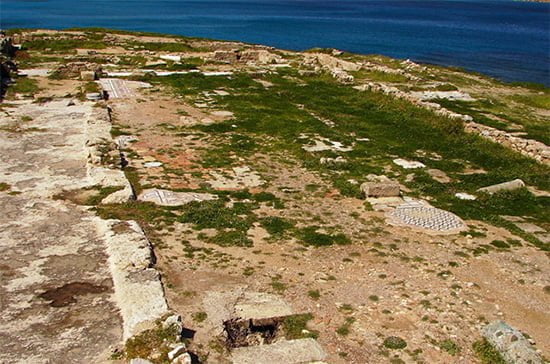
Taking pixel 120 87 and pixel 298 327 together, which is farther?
pixel 120 87

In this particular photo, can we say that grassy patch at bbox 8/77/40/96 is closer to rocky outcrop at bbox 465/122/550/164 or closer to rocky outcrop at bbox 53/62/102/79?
rocky outcrop at bbox 53/62/102/79

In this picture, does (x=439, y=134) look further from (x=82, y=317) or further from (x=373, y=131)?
(x=82, y=317)

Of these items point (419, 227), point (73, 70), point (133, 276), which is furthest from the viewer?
point (73, 70)

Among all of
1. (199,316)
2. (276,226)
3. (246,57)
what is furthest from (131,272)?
(246,57)

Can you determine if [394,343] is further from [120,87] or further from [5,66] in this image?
[5,66]

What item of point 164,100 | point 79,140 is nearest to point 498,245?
point 79,140

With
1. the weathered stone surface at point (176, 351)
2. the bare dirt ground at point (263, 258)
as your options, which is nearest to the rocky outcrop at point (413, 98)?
the bare dirt ground at point (263, 258)

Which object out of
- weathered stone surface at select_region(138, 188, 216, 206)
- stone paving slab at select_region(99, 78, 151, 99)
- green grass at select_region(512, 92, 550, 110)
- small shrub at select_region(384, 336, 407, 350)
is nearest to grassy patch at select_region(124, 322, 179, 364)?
small shrub at select_region(384, 336, 407, 350)

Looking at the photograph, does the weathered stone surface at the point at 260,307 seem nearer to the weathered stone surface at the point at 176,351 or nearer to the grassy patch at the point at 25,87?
the weathered stone surface at the point at 176,351
